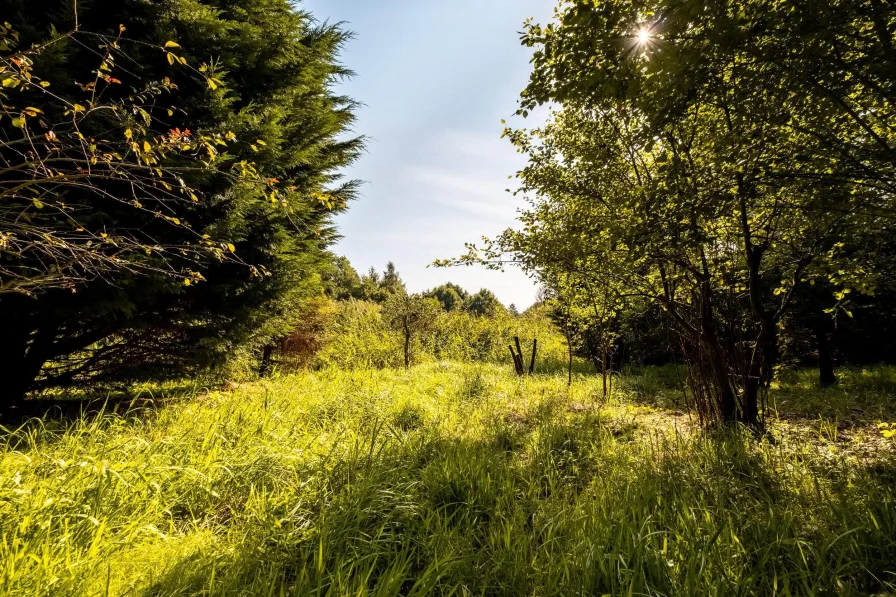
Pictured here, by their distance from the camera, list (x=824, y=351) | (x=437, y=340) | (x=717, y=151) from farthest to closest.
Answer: (x=437, y=340) → (x=824, y=351) → (x=717, y=151)

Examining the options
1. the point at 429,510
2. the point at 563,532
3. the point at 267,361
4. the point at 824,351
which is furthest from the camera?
the point at 267,361

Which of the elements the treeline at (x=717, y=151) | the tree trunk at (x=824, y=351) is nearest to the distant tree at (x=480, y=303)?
the tree trunk at (x=824, y=351)

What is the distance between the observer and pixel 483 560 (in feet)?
7.09

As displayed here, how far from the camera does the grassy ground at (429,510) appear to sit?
5.87 ft

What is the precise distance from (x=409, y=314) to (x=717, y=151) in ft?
31.7

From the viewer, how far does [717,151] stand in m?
2.72

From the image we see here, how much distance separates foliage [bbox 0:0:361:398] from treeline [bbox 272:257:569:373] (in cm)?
200

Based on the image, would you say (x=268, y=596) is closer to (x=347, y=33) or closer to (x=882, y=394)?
(x=347, y=33)

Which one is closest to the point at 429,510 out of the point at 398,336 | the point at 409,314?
the point at 409,314

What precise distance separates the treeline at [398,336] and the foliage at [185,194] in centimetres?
200

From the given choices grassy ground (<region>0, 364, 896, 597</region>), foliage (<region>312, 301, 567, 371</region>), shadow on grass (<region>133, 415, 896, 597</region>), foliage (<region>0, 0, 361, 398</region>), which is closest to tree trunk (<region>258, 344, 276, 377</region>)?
foliage (<region>312, 301, 567, 371</region>)

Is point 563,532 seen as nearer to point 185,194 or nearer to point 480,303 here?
point 185,194

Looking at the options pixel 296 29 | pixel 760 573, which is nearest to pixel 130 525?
pixel 760 573

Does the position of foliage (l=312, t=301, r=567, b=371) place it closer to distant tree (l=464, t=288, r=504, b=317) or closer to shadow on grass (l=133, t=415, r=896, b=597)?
distant tree (l=464, t=288, r=504, b=317)
